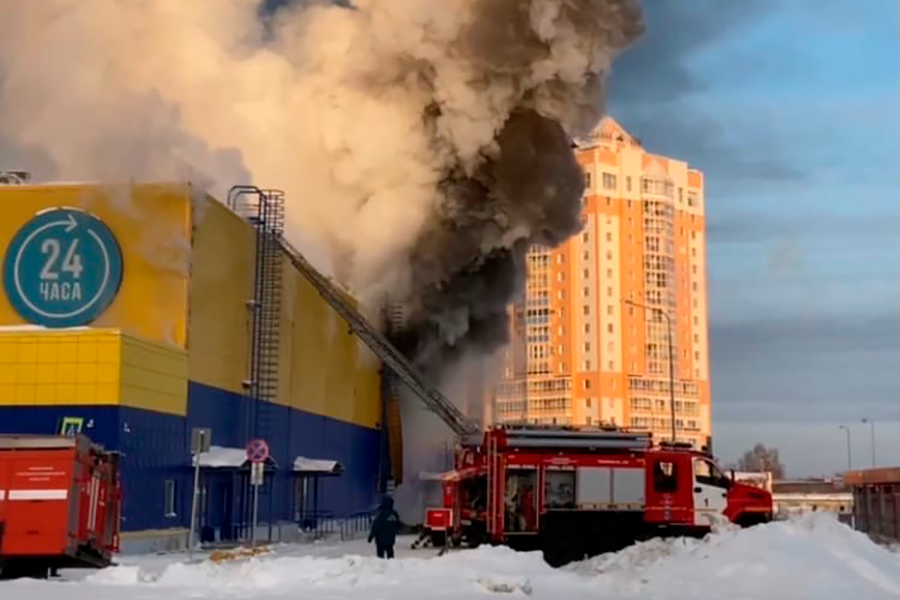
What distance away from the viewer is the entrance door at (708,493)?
2948 cm

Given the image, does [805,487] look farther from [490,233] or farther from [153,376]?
[153,376]

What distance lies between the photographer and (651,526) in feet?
95.5

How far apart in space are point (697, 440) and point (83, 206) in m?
87.4

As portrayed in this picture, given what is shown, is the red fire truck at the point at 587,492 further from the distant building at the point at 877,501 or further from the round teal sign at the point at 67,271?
the round teal sign at the point at 67,271

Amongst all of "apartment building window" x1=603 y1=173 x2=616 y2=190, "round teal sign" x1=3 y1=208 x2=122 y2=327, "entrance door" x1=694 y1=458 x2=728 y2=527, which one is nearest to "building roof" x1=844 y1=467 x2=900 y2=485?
"entrance door" x1=694 y1=458 x2=728 y2=527

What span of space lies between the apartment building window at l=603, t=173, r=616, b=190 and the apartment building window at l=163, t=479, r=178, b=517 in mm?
98582

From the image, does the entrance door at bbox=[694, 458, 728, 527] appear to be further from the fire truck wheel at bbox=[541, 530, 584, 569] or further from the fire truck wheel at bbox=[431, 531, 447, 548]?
the fire truck wheel at bbox=[431, 531, 447, 548]

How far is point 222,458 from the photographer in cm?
3397

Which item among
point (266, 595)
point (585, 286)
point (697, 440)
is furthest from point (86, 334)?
point (585, 286)

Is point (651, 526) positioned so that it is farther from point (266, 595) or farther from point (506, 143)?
point (506, 143)

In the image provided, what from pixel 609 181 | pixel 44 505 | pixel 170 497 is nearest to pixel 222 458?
pixel 170 497

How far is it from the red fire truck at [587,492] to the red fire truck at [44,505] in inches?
425

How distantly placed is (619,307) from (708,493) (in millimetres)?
95755

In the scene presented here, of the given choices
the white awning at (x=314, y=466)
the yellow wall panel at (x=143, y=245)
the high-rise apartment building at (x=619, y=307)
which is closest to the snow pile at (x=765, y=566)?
the yellow wall panel at (x=143, y=245)
